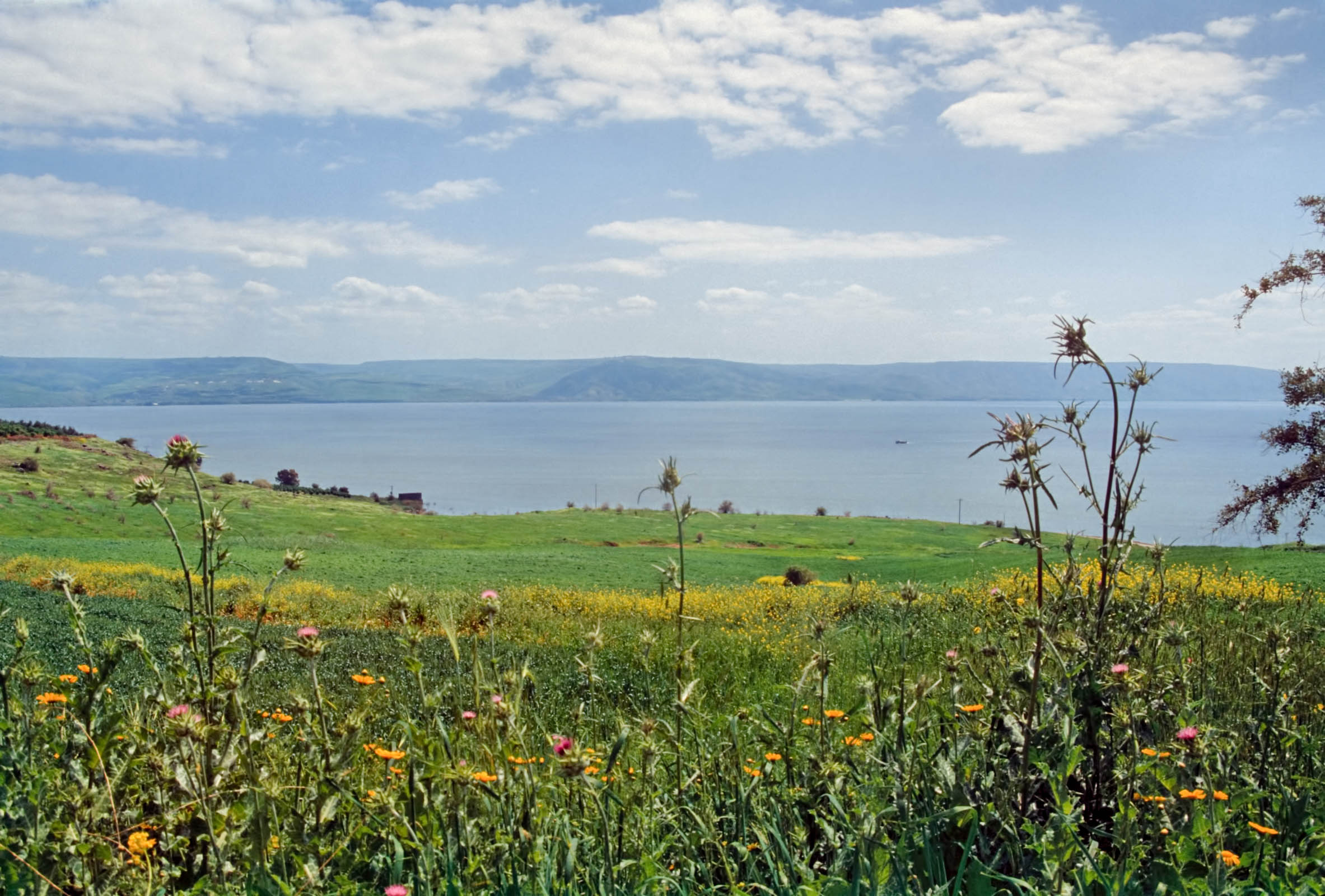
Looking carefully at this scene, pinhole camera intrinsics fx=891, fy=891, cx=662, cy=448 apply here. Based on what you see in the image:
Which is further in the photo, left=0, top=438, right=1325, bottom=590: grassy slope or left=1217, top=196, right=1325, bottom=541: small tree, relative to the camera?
left=0, top=438, right=1325, bottom=590: grassy slope

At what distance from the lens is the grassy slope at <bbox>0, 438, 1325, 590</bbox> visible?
2502 centimetres

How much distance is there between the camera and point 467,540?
4488 cm

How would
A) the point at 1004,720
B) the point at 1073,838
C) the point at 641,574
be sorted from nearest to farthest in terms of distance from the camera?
the point at 1073,838
the point at 1004,720
the point at 641,574

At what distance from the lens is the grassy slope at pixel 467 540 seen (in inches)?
985

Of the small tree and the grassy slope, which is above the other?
the small tree

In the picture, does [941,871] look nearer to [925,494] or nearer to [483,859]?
[483,859]

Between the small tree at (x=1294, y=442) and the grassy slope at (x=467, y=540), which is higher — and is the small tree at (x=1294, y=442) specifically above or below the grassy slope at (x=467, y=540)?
above

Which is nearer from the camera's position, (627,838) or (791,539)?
(627,838)

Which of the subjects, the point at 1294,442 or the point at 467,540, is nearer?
the point at 1294,442

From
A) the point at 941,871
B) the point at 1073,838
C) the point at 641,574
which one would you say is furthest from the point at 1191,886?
the point at 641,574

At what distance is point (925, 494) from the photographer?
392ft

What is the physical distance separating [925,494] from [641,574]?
98.5 meters

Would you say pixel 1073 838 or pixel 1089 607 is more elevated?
pixel 1089 607

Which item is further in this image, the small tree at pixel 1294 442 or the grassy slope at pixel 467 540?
the grassy slope at pixel 467 540
